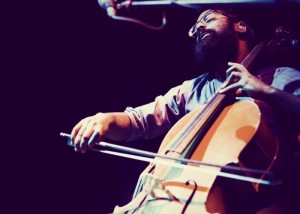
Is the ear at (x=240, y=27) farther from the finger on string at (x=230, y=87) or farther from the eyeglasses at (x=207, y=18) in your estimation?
the finger on string at (x=230, y=87)

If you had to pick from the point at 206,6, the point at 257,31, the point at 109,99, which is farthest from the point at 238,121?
the point at 109,99

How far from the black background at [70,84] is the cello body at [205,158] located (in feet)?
3.54

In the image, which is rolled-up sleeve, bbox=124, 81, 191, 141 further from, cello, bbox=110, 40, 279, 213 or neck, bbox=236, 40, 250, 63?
cello, bbox=110, 40, 279, 213

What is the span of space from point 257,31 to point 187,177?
139 centimetres

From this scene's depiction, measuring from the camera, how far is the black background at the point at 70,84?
245 cm

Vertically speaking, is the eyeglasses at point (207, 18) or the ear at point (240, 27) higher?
the eyeglasses at point (207, 18)

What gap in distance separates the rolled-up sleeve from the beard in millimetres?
204

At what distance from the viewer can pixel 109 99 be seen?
2.84 m

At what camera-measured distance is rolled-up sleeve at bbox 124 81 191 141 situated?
2.03 metres

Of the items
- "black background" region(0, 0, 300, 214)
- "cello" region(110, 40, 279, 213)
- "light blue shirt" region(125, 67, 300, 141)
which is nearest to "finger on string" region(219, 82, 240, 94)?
"cello" region(110, 40, 279, 213)

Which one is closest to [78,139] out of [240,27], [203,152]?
[203,152]

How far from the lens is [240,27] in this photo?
2.20 meters

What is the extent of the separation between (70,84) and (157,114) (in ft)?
2.89

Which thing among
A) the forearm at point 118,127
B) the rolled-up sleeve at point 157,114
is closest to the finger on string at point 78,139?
the forearm at point 118,127
